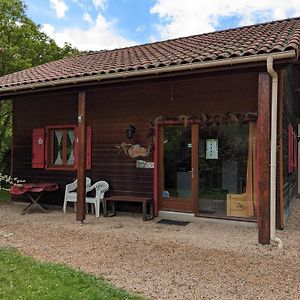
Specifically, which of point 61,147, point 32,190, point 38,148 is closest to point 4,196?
point 38,148

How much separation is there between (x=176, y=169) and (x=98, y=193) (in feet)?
5.86

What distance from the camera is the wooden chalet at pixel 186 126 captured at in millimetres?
5008

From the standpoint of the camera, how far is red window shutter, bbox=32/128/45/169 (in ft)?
28.1

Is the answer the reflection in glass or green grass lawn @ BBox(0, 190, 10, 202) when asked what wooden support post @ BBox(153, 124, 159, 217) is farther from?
green grass lawn @ BBox(0, 190, 10, 202)

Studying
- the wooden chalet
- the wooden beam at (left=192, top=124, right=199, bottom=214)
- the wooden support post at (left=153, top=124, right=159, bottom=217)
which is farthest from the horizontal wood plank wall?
the wooden beam at (left=192, top=124, right=199, bottom=214)

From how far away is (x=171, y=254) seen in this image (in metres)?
4.48

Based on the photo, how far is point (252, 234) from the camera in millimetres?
5566

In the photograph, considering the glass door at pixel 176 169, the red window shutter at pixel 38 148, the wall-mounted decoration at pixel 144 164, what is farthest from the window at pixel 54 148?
the glass door at pixel 176 169

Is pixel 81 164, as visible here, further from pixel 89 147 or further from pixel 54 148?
pixel 54 148

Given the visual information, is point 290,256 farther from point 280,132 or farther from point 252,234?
point 280,132

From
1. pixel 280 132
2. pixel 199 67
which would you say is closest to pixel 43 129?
pixel 199 67

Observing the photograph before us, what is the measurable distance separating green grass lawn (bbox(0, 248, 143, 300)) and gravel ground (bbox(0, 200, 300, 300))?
0.24 m

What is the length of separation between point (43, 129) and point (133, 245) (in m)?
4.81

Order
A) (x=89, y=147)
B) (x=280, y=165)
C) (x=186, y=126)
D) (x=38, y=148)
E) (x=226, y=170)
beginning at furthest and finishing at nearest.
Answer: (x=38, y=148)
(x=89, y=147)
(x=186, y=126)
(x=226, y=170)
(x=280, y=165)
